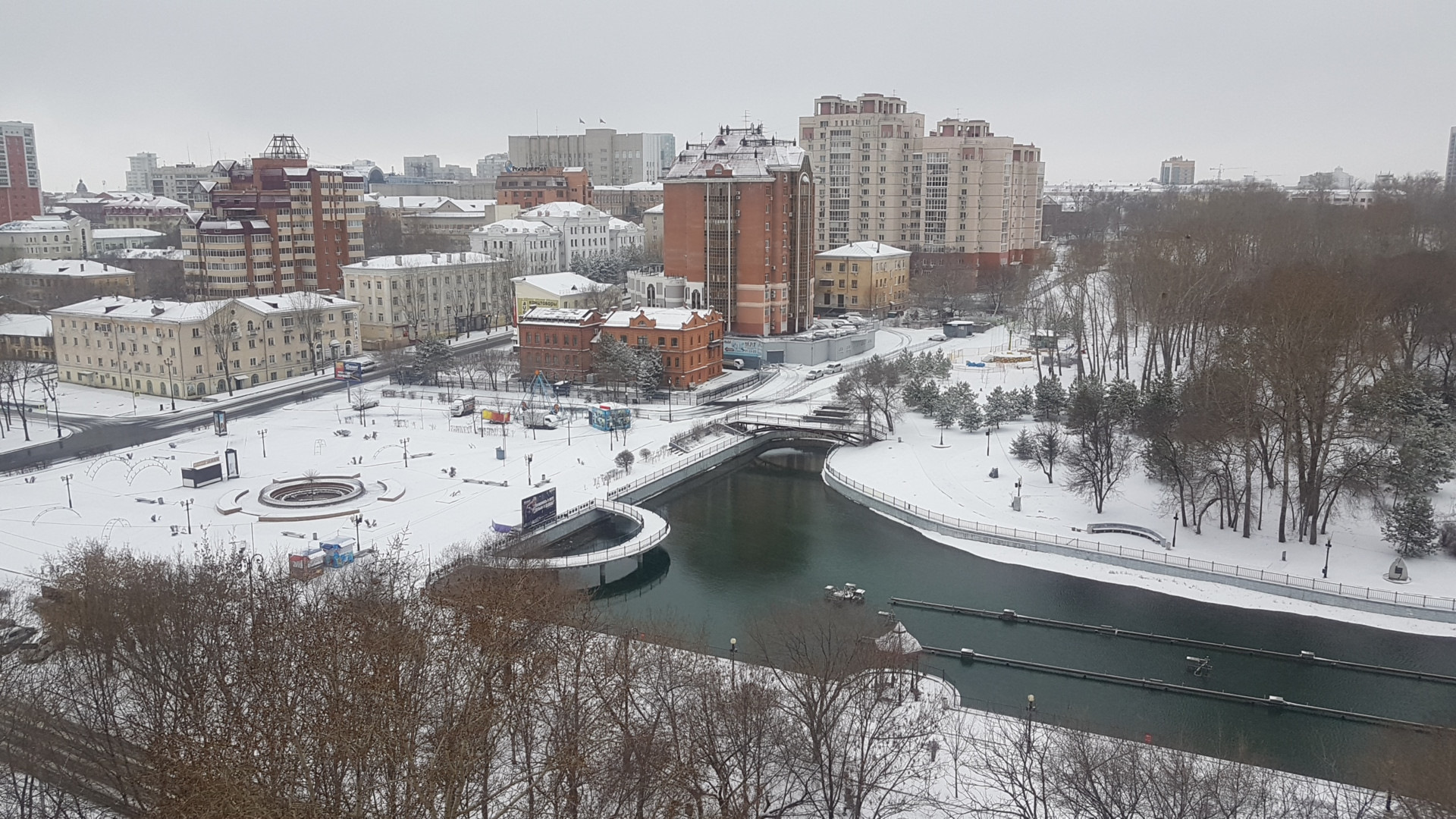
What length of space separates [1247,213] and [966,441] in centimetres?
2925

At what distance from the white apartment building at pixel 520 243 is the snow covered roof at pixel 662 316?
78.7 ft

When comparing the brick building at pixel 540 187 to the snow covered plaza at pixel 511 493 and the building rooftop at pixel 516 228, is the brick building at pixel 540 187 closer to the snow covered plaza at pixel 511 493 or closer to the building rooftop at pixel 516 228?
the building rooftop at pixel 516 228

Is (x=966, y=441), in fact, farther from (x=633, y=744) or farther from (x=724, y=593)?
(x=633, y=744)

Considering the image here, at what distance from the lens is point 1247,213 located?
56188 millimetres

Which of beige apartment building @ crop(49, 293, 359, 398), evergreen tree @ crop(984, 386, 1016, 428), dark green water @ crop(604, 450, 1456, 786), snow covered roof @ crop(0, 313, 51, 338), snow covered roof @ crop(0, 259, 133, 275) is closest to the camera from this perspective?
dark green water @ crop(604, 450, 1456, 786)

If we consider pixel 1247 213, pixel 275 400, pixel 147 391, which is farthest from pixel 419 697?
pixel 1247 213

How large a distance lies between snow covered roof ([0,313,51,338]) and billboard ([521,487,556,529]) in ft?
122

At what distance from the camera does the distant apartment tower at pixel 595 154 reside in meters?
124

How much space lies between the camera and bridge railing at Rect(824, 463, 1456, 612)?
2375 cm

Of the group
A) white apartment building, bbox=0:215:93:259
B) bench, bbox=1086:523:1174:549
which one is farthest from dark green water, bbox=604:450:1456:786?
white apartment building, bbox=0:215:93:259

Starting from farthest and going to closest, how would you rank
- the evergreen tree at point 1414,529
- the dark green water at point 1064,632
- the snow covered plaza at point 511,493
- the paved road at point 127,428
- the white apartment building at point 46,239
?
the white apartment building at point 46,239
the paved road at point 127,428
the snow covered plaza at point 511,493
the evergreen tree at point 1414,529
the dark green water at point 1064,632

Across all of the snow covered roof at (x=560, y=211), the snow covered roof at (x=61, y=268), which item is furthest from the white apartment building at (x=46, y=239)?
the snow covered roof at (x=560, y=211)

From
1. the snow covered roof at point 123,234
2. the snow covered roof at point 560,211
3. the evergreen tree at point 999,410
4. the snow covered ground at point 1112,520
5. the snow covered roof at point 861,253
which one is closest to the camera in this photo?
the snow covered ground at point 1112,520

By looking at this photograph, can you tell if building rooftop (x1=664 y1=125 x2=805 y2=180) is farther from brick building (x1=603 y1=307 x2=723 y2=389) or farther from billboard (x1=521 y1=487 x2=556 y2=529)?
billboard (x1=521 y1=487 x2=556 y2=529)
